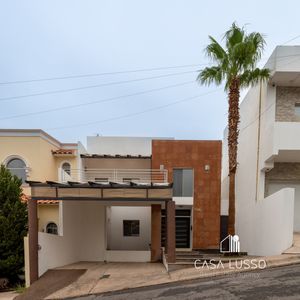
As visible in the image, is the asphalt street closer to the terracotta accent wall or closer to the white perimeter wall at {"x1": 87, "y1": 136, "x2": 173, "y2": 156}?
the terracotta accent wall

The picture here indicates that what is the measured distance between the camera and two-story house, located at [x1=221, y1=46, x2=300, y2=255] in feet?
35.6

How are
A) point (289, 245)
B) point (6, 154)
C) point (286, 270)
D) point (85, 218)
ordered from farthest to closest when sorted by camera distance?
point (6, 154) < point (85, 218) < point (289, 245) < point (286, 270)

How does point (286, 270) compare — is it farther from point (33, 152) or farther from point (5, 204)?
point (33, 152)

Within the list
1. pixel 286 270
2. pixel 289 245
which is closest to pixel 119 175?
pixel 289 245

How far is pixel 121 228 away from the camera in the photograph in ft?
58.2

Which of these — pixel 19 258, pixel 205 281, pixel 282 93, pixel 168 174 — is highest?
pixel 282 93

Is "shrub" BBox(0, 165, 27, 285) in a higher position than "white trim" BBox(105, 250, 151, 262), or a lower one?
higher

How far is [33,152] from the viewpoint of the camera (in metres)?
16.7

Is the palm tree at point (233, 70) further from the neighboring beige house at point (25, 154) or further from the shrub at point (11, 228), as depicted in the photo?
the neighboring beige house at point (25, 154)

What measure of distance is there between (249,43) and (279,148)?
4584 mm

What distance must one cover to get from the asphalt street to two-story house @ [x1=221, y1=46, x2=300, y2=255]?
2831 mm

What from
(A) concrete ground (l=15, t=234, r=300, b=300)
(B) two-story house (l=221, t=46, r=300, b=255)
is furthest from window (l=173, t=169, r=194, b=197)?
(A) concrete ground (l=15, t=234, r=300, b=300)

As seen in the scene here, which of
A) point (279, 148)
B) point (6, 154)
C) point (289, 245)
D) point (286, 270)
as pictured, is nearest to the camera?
point (286, 270)

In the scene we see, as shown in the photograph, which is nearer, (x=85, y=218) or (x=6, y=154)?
(x=85, y=218)
